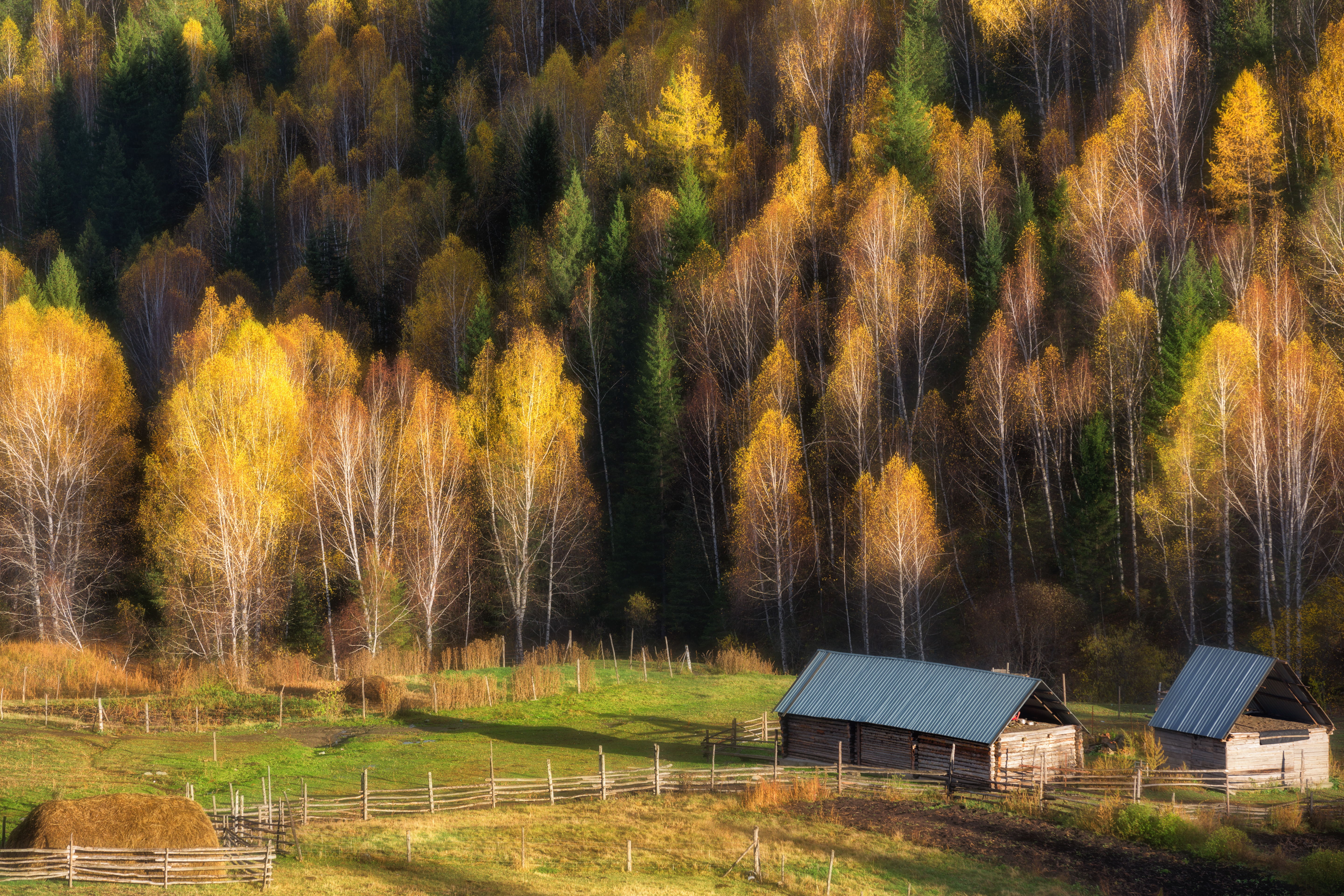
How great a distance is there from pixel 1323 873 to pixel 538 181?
61.5 metres

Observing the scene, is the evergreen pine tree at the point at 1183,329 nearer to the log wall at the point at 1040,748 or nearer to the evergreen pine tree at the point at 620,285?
the log wall at the point at 1040,748

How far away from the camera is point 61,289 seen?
7188 cm

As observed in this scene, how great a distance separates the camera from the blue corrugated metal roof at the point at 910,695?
121 ft

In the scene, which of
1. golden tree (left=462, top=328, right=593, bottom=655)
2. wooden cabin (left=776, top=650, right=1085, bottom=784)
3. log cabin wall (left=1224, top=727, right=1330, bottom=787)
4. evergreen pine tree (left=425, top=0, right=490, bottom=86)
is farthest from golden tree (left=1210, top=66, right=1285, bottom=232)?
evergreen pine tree (left=425, top=0, right=490, bottom=86)

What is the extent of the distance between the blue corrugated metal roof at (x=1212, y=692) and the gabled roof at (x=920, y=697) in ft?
10.0

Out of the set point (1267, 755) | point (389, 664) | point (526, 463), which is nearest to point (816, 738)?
point (1267, 755)

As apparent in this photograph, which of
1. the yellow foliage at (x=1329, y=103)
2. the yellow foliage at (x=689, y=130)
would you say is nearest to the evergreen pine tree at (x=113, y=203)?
the yellow foliage at (x=689, y=130)

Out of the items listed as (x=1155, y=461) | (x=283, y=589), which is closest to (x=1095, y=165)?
(x=1155, y=461)

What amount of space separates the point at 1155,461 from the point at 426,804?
34.5m

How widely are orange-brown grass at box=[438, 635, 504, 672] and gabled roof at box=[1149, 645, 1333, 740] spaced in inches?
1085

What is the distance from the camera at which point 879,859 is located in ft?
97.7

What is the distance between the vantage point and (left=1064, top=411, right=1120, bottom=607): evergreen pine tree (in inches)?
2029

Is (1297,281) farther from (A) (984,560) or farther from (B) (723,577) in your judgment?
(B) (723,577)

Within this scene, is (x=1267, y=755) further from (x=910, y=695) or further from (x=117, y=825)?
(x=117, y=825)
